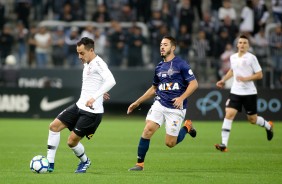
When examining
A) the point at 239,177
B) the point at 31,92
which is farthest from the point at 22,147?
the point at 31,92

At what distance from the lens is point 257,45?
84.8 feet

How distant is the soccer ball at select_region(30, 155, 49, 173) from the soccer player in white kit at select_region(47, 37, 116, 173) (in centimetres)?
16

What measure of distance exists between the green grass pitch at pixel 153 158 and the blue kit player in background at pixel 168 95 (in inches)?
23.1

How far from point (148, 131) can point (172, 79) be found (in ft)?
3.21

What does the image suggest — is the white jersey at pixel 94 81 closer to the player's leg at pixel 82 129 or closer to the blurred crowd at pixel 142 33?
the player's leg at pixel 82 129

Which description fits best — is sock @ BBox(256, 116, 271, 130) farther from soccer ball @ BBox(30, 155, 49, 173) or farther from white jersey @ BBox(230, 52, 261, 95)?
soccer ball @ BBox(30, 155, 49, 173)

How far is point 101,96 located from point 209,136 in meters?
8.55

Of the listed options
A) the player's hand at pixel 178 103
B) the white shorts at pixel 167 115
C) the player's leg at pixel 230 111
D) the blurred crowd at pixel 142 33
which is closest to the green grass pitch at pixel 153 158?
the player's leg at pixel 230 111

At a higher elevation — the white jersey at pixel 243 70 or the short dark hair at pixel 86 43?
the short dark hair at pixel 86 43

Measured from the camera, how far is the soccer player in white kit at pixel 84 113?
1175cm

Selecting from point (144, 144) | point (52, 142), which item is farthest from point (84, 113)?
point (144, 144)

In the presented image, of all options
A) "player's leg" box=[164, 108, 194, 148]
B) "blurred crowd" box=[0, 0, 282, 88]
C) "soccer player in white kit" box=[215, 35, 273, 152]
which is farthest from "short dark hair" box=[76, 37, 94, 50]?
"blurred crowd" box=[0, 0, 282, 88]

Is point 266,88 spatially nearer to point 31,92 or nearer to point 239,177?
point 31,92

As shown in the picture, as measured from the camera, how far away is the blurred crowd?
2550 cm
